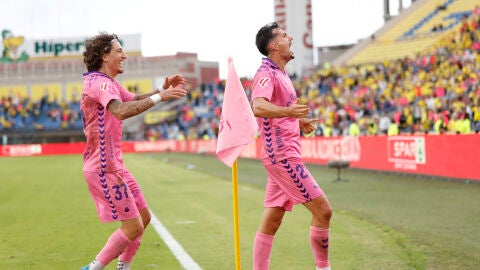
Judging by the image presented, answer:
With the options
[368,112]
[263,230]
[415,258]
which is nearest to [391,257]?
[415,258]

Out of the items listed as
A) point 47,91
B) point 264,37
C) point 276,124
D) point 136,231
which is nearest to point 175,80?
point 264,37

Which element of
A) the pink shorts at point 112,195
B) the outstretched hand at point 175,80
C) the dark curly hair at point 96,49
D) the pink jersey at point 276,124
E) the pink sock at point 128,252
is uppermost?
the dark curly hair at point 96,49

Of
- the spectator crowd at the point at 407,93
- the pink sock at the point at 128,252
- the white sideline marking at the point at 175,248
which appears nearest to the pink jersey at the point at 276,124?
the pink sock at the point at 128,252

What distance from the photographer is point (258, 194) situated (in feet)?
62.0

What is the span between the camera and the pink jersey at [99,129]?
651 centimetres

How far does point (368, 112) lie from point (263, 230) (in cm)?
3004

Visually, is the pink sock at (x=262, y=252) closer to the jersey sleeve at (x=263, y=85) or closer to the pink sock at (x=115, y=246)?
the pink sock at (x=115, y=246)

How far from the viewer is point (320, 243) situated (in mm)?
6781

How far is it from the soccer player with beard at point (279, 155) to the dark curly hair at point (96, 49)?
1.29 m

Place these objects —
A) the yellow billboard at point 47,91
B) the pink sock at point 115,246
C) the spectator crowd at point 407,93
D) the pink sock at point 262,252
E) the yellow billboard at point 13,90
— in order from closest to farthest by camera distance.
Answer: the pink sock at point 115,246, the pink sock at point 262,252, the spectator crowd at point 407,93, the yellow billboard at point 13,90, the yellow billboard at point 47,91

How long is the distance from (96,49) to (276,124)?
65.4 inches

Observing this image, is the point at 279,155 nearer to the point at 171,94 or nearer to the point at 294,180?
the point at 294,180

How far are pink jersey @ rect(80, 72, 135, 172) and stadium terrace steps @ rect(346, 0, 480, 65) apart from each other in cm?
3955

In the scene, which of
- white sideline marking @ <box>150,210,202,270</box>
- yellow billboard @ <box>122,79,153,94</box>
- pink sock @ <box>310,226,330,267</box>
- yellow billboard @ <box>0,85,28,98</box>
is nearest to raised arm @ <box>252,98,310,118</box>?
pink sock @ <box>310,226,330,267</box>
